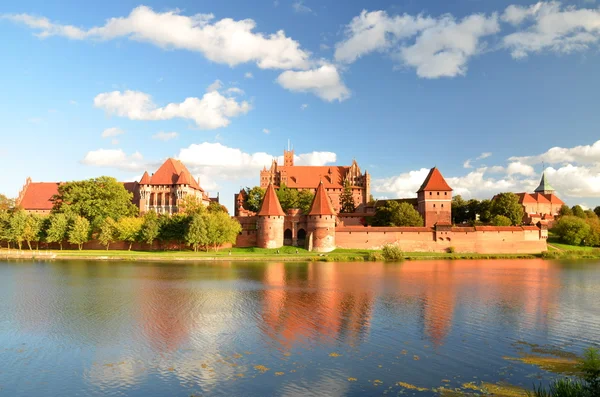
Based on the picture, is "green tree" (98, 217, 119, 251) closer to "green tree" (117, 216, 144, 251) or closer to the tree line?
the tree line

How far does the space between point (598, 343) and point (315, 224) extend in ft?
102

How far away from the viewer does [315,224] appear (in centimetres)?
4256

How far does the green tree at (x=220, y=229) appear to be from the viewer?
135ft

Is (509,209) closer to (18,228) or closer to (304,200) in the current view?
(304,200)

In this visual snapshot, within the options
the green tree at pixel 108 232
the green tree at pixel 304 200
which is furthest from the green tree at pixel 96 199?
the green tree at pixel 304 200

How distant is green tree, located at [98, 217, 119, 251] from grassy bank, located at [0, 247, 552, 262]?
113cm

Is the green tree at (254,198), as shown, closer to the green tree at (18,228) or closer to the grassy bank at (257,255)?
the grassy bank at (257,255)

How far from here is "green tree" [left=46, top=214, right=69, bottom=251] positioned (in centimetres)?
4297

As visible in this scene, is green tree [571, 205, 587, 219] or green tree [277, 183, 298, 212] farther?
green tree [571, 205, 587, 219]

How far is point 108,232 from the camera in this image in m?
42.6

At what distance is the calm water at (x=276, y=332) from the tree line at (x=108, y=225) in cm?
1690

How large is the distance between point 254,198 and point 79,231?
20158 millimetres

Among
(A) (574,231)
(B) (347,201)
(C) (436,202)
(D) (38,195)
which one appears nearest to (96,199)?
(D) (38,195)

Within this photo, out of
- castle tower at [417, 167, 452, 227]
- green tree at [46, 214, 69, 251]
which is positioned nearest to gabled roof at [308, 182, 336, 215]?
castle tower at [417, 167, 452, 227]
